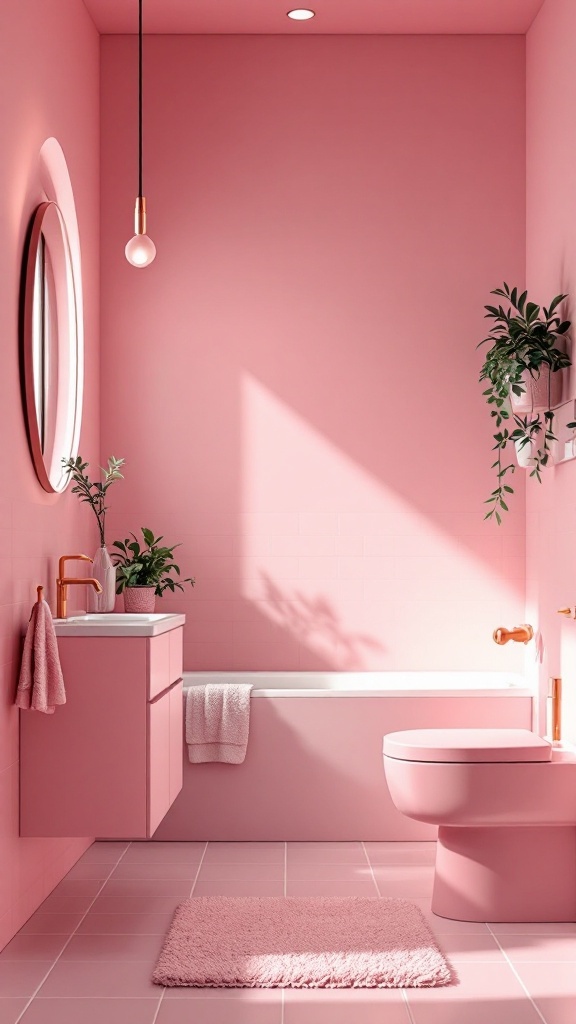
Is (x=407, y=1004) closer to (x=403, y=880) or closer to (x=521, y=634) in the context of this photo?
(x=403, y=880)

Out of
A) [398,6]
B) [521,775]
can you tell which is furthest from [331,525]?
[398,6]

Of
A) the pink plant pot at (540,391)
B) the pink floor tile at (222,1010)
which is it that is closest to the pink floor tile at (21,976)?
the pink floor tile at (222,1010)

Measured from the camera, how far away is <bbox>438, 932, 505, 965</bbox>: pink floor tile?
2.89 meters

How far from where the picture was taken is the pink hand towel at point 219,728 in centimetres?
411

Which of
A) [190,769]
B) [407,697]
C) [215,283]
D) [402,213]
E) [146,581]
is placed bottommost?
[190,769]

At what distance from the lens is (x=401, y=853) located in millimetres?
4012

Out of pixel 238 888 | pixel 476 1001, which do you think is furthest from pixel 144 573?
pixel 476 1001

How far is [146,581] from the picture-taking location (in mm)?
4359

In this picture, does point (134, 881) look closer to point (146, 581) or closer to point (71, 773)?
point (71, 773)

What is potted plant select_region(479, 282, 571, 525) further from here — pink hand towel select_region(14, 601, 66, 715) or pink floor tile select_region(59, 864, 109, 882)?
pink floor tile select_region(59, 864, 109, 882)

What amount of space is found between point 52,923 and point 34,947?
0.67 feet

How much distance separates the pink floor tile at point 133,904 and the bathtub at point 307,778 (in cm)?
72

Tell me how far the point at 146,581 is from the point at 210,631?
42 cm

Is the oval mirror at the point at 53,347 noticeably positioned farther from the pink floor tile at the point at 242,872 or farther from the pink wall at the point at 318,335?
the pink floor tile at the point at 242,872
